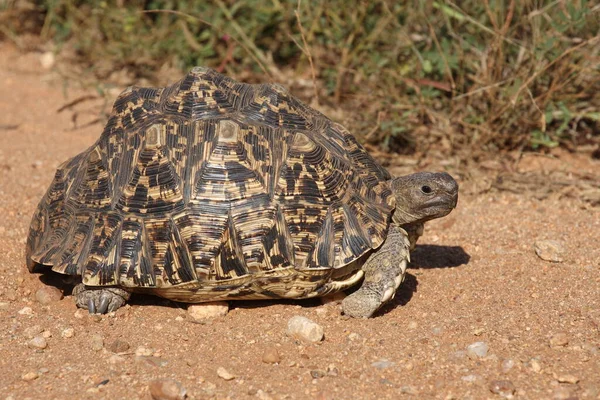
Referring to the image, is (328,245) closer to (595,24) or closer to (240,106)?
(240,106)

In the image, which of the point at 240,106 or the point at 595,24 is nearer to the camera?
the point at 240,106

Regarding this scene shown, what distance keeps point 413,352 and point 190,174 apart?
5.07 feet

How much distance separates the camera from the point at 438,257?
515 cm

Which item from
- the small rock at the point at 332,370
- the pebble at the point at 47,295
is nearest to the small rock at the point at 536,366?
the small rock at the point at 332,370

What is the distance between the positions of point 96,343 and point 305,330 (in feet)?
3.64

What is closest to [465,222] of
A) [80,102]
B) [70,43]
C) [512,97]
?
[512,97]

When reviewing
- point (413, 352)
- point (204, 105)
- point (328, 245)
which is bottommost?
point (413, 352)

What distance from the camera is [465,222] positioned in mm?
5680

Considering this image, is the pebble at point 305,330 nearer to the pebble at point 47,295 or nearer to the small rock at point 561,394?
the small rock at point 561,394

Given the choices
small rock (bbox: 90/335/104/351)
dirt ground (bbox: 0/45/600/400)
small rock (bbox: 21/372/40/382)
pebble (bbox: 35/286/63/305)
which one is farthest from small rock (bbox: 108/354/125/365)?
pebble (bbox: 35/286/63/305)

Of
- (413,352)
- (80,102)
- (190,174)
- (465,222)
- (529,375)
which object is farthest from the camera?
(80,102)

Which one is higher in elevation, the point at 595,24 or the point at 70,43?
the point at 595,24

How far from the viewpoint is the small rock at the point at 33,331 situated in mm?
4039

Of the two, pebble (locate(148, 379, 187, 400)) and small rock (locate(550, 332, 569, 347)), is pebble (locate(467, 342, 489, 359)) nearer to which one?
small rock (locate(550, 332, 569, 347))
